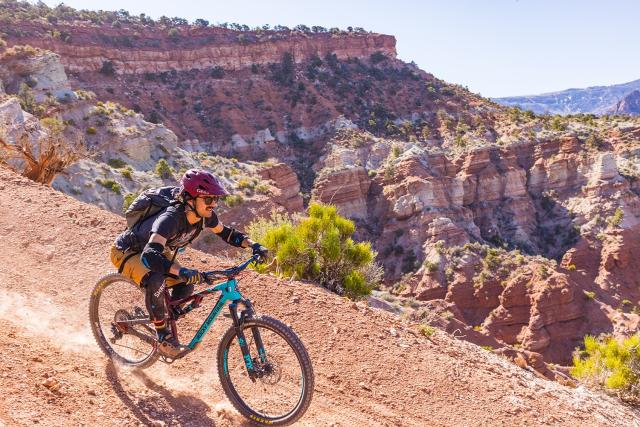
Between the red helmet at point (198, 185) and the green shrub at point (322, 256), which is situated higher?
the red helmet at point (198, 185)

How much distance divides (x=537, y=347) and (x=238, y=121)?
107 ft

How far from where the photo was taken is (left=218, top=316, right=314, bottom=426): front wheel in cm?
372

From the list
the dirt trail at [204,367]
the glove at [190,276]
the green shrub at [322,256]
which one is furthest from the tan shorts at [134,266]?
the green shrub at [322,256]

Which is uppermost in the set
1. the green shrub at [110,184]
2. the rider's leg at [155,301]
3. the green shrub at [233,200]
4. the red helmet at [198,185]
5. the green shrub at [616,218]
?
the red helmet at [198,185]

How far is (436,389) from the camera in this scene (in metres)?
5.35

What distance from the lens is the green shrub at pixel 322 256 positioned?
934cm

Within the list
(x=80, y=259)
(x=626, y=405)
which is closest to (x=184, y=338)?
(x=80, y=259)

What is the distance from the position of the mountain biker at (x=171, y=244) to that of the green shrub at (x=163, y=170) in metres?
23.0

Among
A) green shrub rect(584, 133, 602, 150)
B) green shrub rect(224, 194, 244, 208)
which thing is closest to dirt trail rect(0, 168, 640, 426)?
green shrub rect(224, 194, 244, 208)

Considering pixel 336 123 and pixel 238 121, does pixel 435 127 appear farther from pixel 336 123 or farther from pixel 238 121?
pixel 238 121

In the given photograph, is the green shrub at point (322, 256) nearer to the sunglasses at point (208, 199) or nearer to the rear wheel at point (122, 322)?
the rear wheel at point (122, 322)

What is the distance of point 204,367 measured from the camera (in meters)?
4.79

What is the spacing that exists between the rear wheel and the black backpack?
2.14 ft

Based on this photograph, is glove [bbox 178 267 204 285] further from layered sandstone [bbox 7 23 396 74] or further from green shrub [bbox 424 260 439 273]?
layered sandstone [bbox 7 23 396 74]
